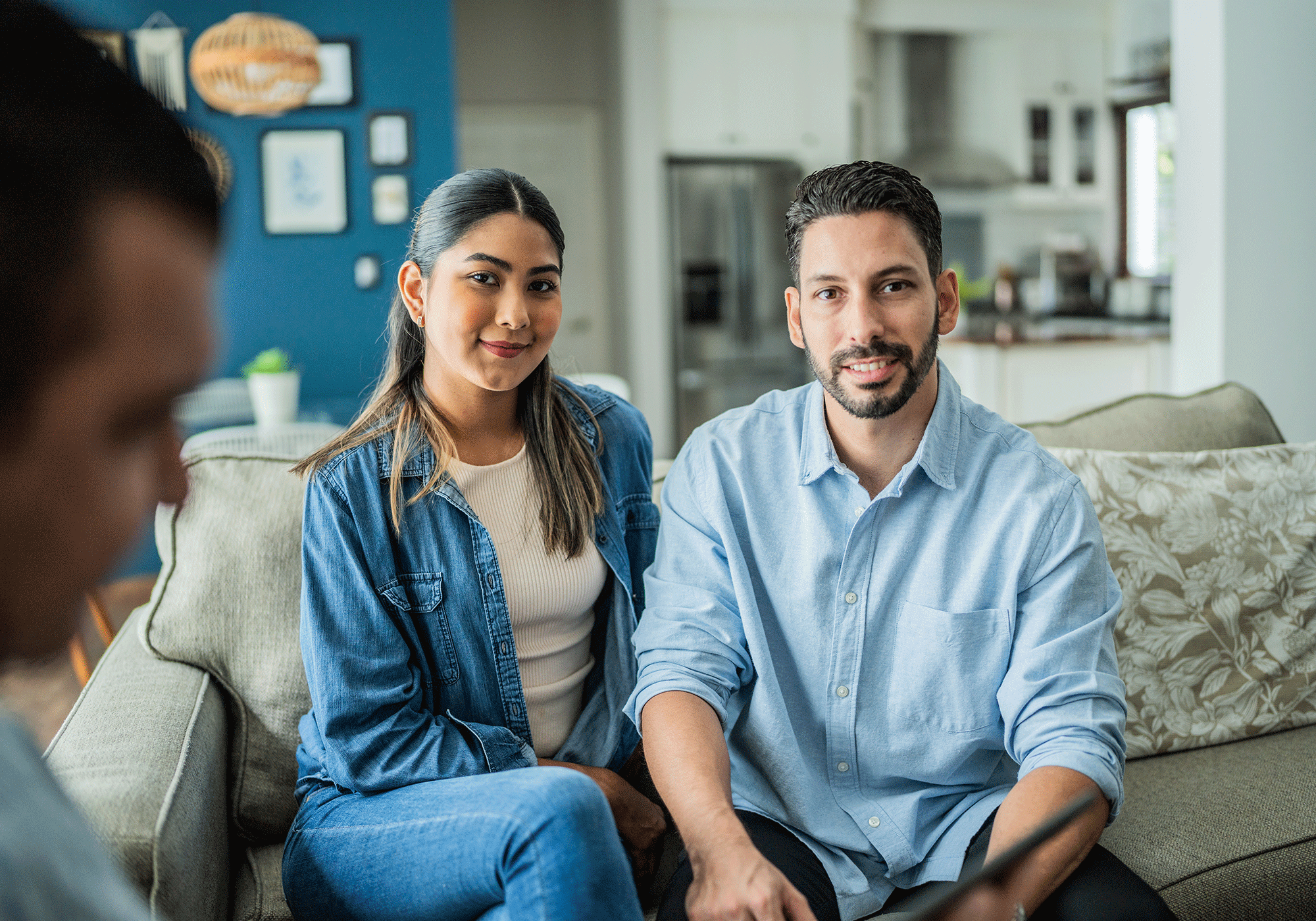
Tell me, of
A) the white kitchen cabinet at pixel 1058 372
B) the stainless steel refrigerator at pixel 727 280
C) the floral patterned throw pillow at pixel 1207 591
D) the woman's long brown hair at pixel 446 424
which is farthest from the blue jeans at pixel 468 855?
the stainless steel refrigerator at pixel 727 280

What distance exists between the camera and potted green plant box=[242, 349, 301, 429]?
3469 millimetres

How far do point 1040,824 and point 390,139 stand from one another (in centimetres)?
453

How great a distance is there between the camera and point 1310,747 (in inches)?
64.2

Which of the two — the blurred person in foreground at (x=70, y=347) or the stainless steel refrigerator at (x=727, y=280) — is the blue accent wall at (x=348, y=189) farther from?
the blurred person in foreground at (x=70, y=347)

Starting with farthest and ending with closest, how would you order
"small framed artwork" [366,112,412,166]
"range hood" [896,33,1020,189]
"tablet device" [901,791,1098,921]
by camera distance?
"range hood" [896,33,1020,189]
"small framed artwork" [366,112,412,166]
"tablet device" [901,791,1098,921]

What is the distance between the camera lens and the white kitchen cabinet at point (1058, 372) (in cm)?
419

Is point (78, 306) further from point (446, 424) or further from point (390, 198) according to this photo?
point (390, 198)

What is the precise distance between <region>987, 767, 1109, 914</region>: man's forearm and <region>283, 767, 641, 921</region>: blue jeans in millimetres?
397

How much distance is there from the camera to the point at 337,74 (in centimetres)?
478

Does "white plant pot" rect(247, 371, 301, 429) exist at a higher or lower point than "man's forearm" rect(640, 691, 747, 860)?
higher

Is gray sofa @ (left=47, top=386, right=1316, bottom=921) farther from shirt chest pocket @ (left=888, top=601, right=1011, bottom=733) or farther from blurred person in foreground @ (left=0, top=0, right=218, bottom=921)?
blurred person in foreground @ (left=0, top=0, right=218, bottom=921)

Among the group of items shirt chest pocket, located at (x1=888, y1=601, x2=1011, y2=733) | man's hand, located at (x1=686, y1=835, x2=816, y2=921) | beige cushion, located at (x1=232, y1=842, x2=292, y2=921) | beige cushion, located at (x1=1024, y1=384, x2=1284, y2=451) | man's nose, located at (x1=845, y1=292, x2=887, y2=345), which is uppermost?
man's nose, located at (x1=845, y1=292, x2=887, y2=345)

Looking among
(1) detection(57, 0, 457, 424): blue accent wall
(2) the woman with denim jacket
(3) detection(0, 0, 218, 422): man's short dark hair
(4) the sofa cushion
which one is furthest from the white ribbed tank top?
(1) detection(57, 0, 457, 424): blue accent wall

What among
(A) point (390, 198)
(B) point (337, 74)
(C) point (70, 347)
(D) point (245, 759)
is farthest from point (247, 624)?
(B) point (337, 74)
